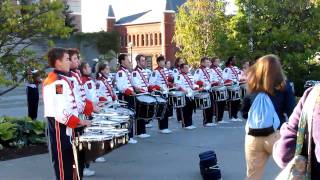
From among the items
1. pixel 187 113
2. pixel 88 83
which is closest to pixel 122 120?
pixel 88 83

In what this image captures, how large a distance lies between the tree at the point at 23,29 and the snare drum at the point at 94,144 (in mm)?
4542

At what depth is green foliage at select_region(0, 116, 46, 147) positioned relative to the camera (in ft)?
33.6

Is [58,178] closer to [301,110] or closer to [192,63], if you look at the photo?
[301,110]

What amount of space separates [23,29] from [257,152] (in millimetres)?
6161

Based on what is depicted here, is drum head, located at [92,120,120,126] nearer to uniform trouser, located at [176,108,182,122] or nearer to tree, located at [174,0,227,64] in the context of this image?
uniform trouser, located at [176,108,182,122]

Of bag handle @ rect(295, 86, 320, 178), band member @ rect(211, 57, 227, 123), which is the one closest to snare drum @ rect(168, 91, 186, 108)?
band member @ rect(211, 57, 227, 123)

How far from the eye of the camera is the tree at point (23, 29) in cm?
1022

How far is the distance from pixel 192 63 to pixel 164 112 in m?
21.9

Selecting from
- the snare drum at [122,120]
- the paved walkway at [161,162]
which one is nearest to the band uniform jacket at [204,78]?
the paved walkway at [161,162]

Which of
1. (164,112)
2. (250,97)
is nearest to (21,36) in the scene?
(164,112)

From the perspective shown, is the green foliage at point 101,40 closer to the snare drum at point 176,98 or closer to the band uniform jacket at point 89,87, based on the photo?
the snare drum at point 176,98

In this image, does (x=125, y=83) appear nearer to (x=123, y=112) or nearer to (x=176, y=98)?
(x=176, y=98)

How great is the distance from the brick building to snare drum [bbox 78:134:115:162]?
77.8m

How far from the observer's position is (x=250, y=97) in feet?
19.2
